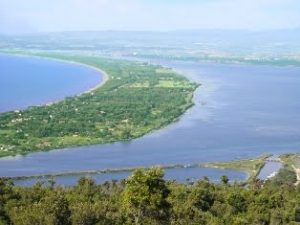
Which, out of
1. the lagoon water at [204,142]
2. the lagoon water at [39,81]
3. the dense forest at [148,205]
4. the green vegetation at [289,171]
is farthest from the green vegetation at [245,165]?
the lagoon water at [39,81]

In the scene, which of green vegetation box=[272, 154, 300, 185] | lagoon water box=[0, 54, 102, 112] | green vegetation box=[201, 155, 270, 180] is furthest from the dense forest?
lagoon water box=[0, 54, 102, 112]

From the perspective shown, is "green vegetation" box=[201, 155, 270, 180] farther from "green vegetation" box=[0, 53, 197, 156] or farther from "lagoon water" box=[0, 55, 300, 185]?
"green vegetation" box=[0, 53, 197, 156]

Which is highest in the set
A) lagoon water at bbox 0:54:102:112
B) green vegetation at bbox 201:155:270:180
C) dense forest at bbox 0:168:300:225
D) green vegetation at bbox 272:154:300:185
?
dense forest at bbox 0:168:300:225

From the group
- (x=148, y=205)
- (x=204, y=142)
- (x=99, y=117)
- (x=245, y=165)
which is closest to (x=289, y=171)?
(x=245, y=165)

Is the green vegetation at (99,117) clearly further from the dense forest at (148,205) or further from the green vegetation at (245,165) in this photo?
the dense forest at (148,205)

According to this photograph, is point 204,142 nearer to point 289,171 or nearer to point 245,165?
point 245,165

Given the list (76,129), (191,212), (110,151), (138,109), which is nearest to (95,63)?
(138,109)
